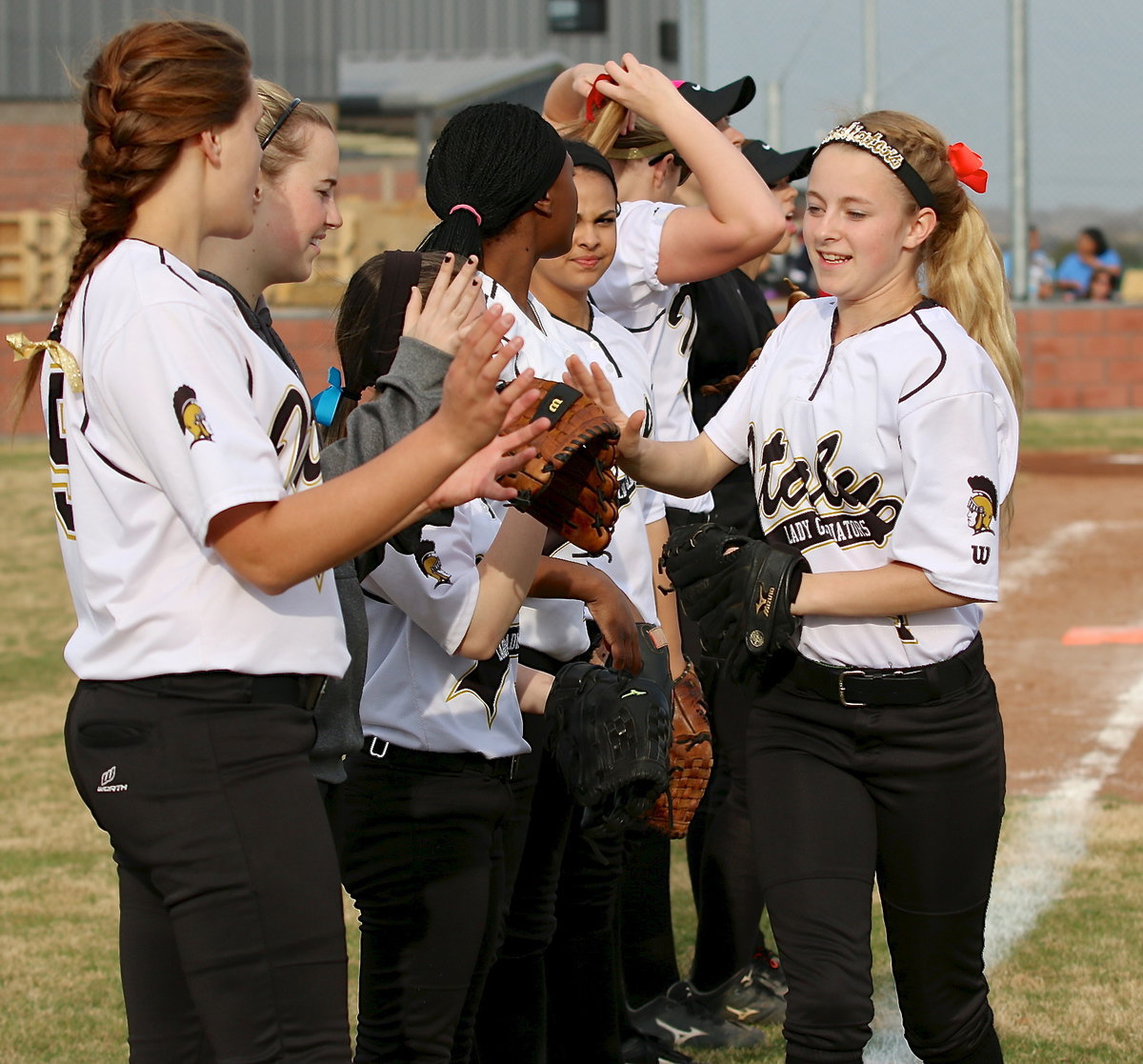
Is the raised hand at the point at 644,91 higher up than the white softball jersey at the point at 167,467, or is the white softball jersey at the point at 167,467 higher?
the raised hand at the point at 644,91

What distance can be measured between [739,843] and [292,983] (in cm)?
204

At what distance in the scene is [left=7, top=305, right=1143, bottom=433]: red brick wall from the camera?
55.6 ft

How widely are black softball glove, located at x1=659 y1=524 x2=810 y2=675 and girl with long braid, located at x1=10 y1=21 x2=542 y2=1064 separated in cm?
84

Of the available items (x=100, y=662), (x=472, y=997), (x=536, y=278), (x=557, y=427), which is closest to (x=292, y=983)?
(x=100, y=662)

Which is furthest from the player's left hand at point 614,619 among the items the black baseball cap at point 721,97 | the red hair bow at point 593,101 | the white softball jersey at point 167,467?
the black baseball cap at point 721,97

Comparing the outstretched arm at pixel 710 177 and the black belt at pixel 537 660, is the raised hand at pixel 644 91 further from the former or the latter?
the black belt at pixel 537 660

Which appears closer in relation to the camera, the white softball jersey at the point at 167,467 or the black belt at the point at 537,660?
the white softball jersey at the point at 167,467

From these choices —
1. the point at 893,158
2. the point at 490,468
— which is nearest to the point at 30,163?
the point at 893,158

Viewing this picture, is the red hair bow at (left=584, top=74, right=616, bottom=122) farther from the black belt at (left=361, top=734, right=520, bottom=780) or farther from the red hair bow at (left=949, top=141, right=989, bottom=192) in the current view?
the black belt at (left=361, top=734, right=520, bottom=780)

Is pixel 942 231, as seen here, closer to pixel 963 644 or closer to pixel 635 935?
pixel 963 644

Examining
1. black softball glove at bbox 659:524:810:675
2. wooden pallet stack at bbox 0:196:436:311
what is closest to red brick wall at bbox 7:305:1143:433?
wooden pallet stack at bbox 0:196:436:311

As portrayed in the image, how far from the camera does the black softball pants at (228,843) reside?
6.86 ft

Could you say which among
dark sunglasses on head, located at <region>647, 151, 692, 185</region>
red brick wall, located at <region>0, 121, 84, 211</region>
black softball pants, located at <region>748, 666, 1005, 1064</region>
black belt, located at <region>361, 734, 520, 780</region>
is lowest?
black softball pants, located at <region>748, 666, 1005, 1064</region>

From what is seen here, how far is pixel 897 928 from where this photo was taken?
295 centimetres
